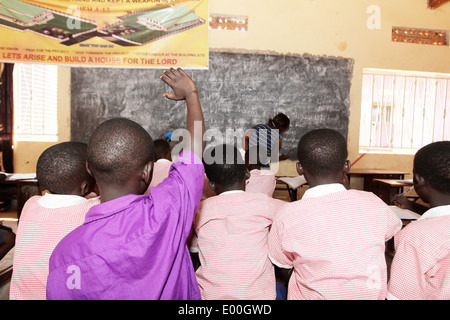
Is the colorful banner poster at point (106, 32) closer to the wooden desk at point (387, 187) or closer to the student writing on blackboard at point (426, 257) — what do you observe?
the wooden desk at point (387, 187)

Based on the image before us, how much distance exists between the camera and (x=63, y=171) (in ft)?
3.44

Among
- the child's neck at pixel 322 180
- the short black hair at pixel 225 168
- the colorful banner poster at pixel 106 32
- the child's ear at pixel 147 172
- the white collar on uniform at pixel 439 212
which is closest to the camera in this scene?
the child's ear at pixel 147 172

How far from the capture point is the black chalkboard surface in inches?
155

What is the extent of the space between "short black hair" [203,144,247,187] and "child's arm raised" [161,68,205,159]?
1.39 ft

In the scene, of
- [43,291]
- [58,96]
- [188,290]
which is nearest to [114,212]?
[188,290]

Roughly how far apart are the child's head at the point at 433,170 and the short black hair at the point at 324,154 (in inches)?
9.8

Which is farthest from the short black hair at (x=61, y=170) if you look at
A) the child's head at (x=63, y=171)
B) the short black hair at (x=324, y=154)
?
the short black hair at (x=324, y=154)

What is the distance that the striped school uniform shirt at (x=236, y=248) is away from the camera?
105 centimetres

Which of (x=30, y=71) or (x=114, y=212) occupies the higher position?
(x=30, y=71)

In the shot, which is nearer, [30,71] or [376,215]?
[376,215]

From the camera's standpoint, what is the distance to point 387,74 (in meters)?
4.46

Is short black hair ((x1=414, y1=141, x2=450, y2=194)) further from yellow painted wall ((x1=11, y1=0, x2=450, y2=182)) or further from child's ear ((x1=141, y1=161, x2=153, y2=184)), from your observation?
yellow painted wall ((x1=11, y1=0, x2=450, y2=182))

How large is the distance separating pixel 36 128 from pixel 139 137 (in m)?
4.09

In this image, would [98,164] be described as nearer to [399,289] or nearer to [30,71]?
[399,289]
